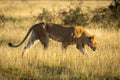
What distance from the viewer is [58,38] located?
438 inches

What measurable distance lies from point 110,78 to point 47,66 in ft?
5.25

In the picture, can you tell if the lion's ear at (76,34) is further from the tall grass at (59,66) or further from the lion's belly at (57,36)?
the tall grass at (59,66)

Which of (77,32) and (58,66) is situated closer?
(58,66)

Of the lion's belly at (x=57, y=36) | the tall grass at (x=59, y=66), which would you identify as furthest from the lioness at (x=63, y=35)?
the tall grass at (x=59, y=66)

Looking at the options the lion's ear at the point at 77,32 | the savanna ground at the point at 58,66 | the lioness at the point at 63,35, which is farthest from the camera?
the lion's ear at the point at 77,32

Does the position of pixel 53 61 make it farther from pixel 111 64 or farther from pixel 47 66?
pixel 111 64

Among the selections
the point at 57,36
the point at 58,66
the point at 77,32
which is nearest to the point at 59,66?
the point at 58,66

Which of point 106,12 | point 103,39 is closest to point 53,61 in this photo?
point 103,39

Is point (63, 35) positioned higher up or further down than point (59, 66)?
higher up

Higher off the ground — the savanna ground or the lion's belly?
the lion's belly

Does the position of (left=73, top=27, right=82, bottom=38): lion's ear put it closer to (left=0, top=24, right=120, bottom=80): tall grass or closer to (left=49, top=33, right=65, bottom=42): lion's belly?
(left=49, top=33, right=65, bottom=42): lion's belly

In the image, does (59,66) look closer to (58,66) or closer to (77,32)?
(58,66)

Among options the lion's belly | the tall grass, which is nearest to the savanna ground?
the tall grass

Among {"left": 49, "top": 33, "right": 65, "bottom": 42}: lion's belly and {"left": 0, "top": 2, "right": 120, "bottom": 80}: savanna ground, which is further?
{"left": 49, "top": 33, "right": 65, "bottom": 42}: lion's belly
